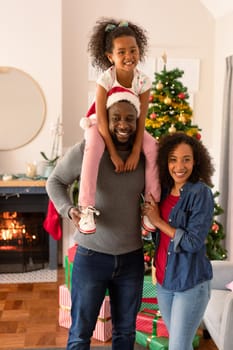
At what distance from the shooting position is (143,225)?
1.77 m

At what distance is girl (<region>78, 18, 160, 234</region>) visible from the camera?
1640 mm

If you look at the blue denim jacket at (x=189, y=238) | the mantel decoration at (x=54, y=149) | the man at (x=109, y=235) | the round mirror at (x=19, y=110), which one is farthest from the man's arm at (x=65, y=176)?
the round mirror at (x=19, y=110)

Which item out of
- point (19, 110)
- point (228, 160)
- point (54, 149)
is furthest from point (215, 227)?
point (19, 110)

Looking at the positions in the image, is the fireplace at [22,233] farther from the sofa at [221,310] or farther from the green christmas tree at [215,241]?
the sofa at [221,310]

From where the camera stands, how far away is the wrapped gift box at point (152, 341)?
101 inches

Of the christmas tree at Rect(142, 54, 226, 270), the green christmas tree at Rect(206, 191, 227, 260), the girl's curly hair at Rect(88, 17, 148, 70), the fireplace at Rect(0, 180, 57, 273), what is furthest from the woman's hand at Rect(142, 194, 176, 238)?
the fireplace at Rect(0, 180, 57, 273)

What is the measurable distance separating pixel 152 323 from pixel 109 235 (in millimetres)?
1232

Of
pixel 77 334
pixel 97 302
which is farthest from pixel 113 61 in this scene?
pixel 77 334

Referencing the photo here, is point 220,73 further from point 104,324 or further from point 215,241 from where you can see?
point 104,324

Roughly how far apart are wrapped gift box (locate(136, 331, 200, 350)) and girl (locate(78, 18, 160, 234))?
3.61 ft

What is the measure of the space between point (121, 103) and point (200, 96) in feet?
10.2

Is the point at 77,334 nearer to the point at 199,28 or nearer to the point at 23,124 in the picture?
the point at 23,124

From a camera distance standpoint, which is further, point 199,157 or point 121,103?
point 199,157

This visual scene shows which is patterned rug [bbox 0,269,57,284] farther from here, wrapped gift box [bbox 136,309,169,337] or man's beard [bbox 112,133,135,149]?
man's beard [bbox 112,133,135,149]
